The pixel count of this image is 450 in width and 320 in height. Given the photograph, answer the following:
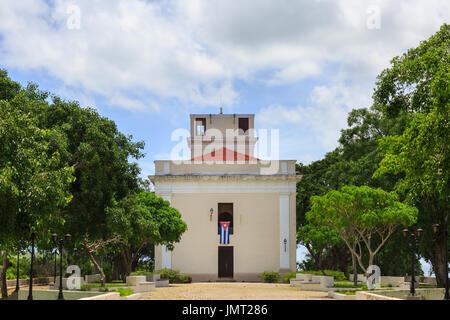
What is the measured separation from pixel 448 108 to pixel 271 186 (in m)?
26.2

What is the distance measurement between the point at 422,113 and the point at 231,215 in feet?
84.7

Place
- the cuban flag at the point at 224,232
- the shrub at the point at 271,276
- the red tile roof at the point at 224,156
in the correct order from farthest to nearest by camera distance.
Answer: the red tile roof at the point at 224,156 → the cuban flag at the point at 224,232 → the shrub at the point at 271,276

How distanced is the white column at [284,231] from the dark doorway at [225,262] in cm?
360

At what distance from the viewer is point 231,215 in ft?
135

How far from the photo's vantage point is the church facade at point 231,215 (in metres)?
38.9

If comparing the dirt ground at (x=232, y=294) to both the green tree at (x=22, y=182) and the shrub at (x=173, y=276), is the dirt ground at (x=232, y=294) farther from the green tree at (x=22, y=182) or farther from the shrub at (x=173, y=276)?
the green tree at (x=22, y=182)

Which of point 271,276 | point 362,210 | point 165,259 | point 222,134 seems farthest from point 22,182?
point 222,134

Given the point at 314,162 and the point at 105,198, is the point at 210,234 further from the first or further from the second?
the point at 105,198

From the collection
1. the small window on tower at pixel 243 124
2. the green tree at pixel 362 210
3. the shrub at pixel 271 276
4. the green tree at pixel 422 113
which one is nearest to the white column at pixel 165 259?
the shrub at pixel 271 276

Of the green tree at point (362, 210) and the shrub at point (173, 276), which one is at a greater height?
the green tree at point (362, 210)

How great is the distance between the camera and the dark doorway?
39.2 metres

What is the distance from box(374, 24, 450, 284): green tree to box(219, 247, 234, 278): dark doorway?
21.1 metres

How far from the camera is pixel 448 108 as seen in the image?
14.1 m
